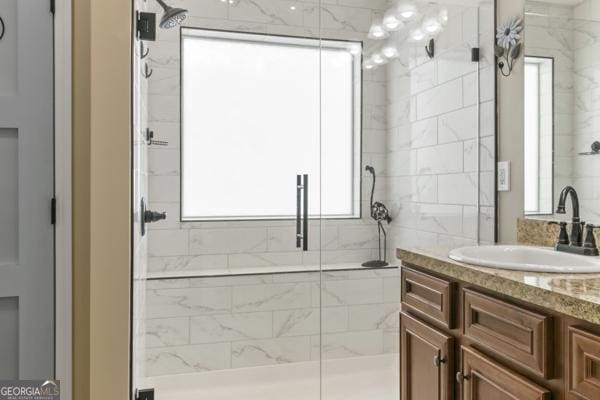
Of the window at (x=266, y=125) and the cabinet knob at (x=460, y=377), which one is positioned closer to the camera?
the cabinet knob at (x=460, y=377)

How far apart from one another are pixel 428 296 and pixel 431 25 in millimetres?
1919

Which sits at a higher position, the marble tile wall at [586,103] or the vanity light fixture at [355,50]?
the vanity light fixture at [355,50]

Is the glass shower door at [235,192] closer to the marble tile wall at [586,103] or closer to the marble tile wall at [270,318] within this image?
the marble tile wall at [270,318]

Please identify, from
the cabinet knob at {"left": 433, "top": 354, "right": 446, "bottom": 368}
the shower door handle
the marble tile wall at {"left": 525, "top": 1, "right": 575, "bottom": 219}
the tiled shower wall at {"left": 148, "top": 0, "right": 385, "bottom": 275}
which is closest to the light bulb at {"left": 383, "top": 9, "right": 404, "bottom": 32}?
the tiled shower wall at {"left": 148, "top": 0, "right": 385, "bottom": 275}

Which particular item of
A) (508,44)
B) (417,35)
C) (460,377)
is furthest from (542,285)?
(417,35)

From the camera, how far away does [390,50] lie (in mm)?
3041

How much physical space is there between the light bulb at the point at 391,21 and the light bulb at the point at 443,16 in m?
0.30

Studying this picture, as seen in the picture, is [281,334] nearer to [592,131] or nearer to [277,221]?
[277,221]

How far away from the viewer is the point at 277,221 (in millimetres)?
3252

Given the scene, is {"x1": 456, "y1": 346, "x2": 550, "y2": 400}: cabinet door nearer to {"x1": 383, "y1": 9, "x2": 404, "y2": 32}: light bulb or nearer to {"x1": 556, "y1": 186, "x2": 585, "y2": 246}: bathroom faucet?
{"x1": 556, "y1": 186, "x2": 585, "y2": 246}: bathroom faucet

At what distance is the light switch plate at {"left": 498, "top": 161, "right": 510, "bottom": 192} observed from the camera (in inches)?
91.0

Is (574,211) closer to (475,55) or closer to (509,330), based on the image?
(509,330)

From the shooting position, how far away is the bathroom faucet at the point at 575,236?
1.61 m

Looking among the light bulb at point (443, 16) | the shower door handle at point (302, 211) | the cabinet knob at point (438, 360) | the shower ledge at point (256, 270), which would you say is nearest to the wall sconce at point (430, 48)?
the light bulb at point (443, 16)
